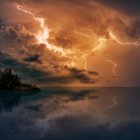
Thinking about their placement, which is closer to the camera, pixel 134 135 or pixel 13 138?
pixel 13 138

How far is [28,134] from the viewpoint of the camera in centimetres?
2083

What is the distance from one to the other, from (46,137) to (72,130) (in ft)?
11.4

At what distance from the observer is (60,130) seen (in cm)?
2266

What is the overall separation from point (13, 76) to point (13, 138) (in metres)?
92.1

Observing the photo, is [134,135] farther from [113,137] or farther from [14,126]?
[14,126]

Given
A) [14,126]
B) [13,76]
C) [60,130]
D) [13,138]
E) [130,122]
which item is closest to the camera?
[13,138]

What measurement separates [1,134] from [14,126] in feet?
12.9

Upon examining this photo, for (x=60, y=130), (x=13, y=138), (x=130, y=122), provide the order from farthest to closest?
1. (x=130, y=122)
2. (x=60, y=130)
3. (x=13, y=138)

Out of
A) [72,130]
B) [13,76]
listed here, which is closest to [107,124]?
[72,130]

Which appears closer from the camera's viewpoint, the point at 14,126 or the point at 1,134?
the point at 1,134

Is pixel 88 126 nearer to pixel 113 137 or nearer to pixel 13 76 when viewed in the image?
pixel 113 137

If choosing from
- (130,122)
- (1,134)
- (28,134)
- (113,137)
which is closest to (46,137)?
(28,134)

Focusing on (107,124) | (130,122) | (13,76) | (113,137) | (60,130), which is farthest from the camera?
(13,76)

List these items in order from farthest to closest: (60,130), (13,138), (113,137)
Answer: (60,130), (113,137), (13,138)
